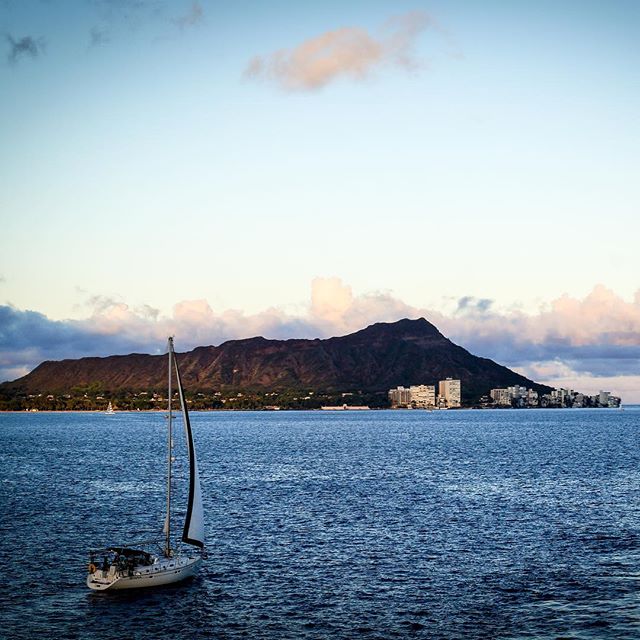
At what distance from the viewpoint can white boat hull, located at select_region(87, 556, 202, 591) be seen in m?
60.2

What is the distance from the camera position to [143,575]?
201 ft

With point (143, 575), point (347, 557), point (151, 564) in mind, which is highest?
point (151, 564)

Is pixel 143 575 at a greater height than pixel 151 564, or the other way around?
pixel 151 564

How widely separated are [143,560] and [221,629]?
11.9 meters

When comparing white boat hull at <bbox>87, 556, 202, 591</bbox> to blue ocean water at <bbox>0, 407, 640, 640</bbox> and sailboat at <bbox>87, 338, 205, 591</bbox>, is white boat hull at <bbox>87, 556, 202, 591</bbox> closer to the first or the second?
sailboat at <bbox>87, 338, 205, 591</bbox>

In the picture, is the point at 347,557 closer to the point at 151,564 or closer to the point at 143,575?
the point at 151,564

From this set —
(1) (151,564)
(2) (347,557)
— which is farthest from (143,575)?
(2) (347,557)

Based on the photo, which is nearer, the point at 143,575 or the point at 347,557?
the point at 143,575

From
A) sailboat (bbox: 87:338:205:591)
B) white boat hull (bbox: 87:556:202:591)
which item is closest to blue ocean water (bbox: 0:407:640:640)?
white boat hull (bbox: 87:556:202:591)

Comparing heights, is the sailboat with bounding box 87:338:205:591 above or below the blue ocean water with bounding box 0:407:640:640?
above

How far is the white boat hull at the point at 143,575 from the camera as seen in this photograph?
60.2 m

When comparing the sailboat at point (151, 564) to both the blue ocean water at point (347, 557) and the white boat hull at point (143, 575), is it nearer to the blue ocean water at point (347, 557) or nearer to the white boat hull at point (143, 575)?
the white boat hull at point (143, 575)

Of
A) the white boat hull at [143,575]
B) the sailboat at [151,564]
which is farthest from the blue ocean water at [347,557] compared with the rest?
the sailboat at [151,564]

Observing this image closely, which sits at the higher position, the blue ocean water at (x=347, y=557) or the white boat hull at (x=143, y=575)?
the white boat hull at (x=143, y=575)
